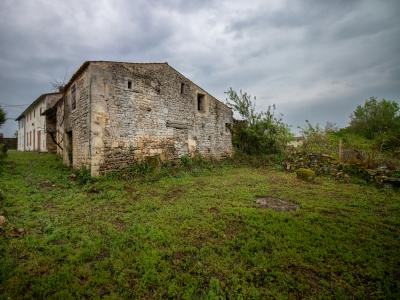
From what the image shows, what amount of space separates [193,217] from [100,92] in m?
6.19

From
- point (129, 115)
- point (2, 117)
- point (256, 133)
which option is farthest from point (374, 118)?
point (2, 117)

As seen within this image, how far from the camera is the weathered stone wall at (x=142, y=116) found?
859 centimetres

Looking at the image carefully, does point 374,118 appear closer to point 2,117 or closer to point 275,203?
point 275,203

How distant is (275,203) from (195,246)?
319 cm

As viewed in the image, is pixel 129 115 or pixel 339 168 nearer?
pixel 129 115

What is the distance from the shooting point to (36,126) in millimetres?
22719

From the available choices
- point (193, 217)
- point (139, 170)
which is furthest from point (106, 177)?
point (193, 217)

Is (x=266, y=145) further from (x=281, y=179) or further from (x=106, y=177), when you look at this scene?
(x=106, y=177)

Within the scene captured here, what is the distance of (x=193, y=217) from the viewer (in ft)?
17.8

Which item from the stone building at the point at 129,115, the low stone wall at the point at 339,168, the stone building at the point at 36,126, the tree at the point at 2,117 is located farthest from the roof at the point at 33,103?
the low stone wall at the point at 339,168

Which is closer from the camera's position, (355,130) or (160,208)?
(160,208)

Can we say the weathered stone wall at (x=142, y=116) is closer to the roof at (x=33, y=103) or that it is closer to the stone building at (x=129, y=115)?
the stone building at (x=129, y=115)

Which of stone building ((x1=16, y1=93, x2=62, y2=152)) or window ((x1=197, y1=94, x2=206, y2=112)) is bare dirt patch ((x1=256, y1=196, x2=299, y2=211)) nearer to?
window ((x1=197, y1=94, x2=206, y2=112))

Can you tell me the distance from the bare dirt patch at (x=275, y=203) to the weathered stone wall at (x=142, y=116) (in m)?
5.57
